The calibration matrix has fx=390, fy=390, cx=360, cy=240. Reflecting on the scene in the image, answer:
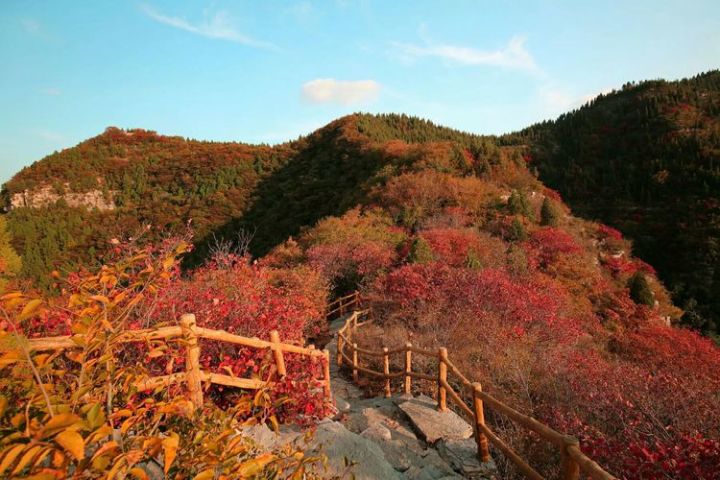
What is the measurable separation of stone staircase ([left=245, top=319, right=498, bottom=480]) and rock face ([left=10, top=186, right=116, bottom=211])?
74156 mm

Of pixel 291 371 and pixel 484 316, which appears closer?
pixel 291 371

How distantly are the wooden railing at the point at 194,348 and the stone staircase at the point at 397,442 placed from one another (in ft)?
1.96

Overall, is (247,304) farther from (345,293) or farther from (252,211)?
(252,211)

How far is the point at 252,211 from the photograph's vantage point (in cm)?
6225

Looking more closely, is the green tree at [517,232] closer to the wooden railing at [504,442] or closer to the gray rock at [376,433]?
the wooden railing at [504,442]

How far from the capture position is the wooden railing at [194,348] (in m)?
2.25

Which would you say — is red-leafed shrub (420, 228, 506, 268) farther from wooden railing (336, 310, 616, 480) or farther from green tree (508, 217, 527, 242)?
wooden railing (336, 310, 616, 480)

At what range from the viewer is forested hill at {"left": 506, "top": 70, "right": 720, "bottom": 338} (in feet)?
117

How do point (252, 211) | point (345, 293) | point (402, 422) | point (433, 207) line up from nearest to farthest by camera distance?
point (402, 422) < point (345, 293) < point (433, 207) < point (252, 211)

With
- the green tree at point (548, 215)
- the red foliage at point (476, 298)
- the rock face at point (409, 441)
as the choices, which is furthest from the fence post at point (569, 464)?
the green tree at point (548, 215)

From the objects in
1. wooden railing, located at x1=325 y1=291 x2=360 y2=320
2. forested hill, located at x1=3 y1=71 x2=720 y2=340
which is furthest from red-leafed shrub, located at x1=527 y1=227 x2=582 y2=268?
wooden railing, located at x1=325 y1=291 x2=360 y2=320

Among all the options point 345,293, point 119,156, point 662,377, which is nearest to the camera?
point 662,377

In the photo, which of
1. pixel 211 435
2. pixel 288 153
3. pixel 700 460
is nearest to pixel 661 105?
pixel 288 153

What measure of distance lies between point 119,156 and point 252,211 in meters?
39.5
